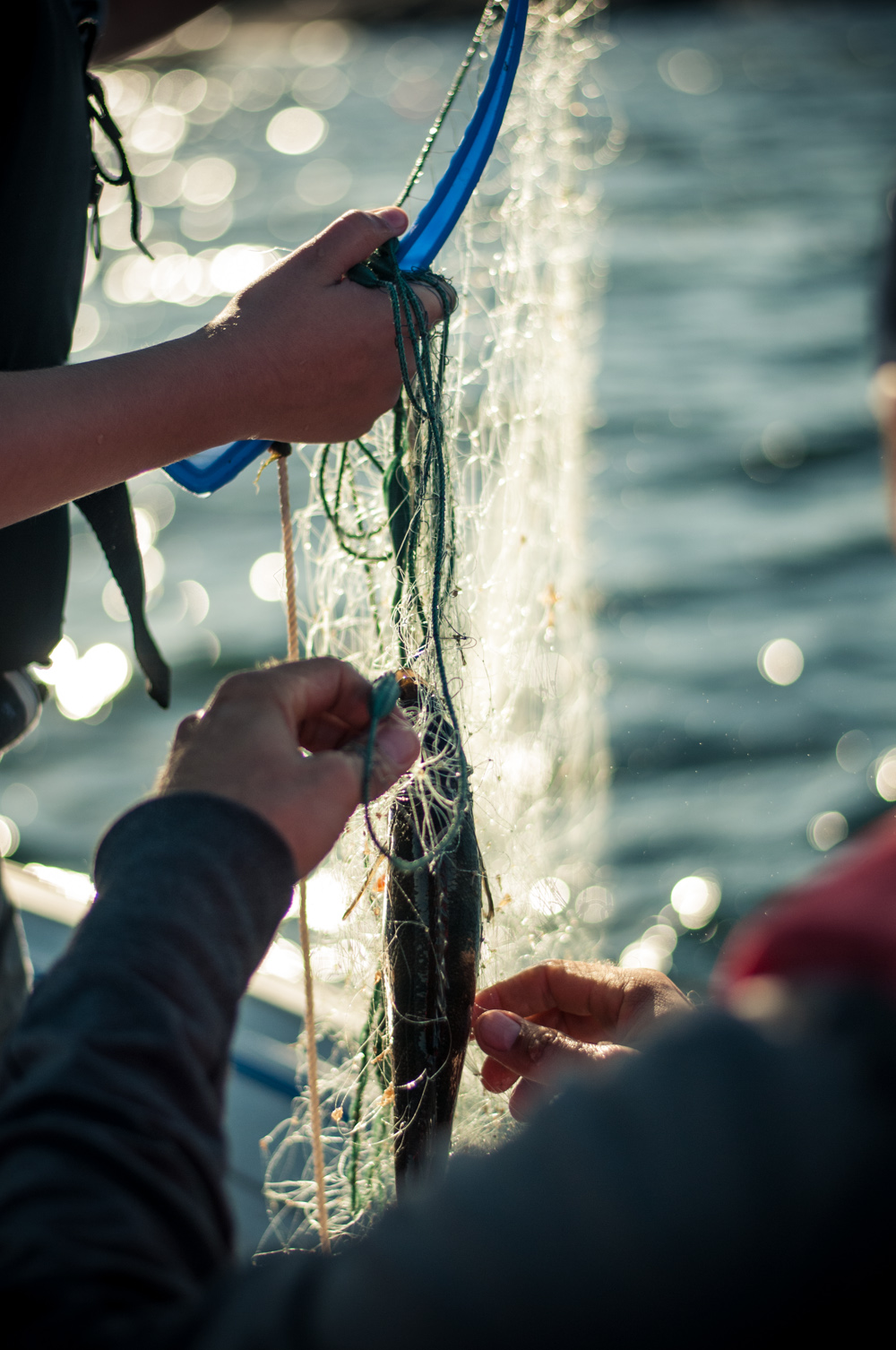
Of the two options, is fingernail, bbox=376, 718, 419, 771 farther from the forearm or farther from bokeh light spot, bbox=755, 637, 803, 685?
bokeh light spot, bbox=755, 637, 803, 685

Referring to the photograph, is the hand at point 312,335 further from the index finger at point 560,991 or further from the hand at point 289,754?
the index finger at point 560,991

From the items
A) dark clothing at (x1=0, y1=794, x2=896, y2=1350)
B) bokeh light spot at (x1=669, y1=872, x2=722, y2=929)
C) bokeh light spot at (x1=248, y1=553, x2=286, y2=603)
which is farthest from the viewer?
bokeh light spot at (x1=248, y1=553, x2=286, y2=603)

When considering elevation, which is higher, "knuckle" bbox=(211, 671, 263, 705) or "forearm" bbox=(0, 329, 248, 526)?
"forearm" bbox=(0, 329, 248, 526)

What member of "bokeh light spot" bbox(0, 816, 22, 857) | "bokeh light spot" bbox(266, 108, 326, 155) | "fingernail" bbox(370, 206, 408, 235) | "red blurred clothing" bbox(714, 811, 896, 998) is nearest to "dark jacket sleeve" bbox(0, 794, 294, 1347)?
"red blurred clothing" bbox(714, 811, 896, 998)

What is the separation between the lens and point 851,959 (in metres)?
0.54

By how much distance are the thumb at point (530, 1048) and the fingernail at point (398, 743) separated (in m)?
0.39

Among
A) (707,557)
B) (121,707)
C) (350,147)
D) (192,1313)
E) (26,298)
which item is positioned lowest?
(121,707)

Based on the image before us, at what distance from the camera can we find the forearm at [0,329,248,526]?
994 mm

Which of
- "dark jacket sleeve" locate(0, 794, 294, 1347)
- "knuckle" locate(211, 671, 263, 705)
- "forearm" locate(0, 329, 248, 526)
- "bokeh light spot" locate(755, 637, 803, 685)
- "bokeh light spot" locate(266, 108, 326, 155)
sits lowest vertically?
"bokeh light spot" locate(755, 637, 803, 685)

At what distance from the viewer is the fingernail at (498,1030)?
1223 mm

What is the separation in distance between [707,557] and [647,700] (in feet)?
4.53

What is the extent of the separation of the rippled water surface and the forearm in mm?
595

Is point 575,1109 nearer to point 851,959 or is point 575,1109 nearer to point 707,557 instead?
point 851,959

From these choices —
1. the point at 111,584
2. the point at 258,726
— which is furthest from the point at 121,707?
the point at 258,726
